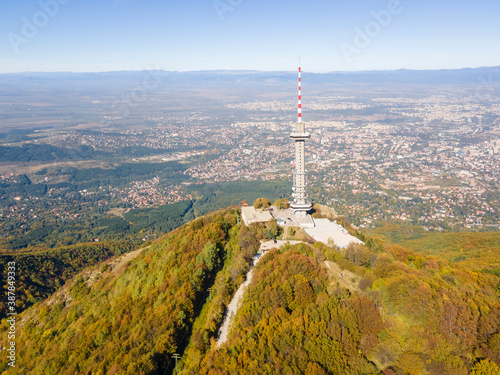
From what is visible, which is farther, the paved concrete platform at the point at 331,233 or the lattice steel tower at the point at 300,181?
the lattice steel tower at the point at 300,181

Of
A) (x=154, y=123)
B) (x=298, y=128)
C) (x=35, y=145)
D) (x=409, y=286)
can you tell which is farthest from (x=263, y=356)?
(x=154, y=123)

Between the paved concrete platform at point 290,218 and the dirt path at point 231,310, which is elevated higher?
the paved concrete platform at point 290,218

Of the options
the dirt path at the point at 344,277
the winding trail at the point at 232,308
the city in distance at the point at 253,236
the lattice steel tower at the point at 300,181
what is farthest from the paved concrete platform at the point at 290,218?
the dirt path at the point at 344,277

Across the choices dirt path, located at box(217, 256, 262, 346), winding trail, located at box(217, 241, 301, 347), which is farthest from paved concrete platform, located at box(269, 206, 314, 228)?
dirt path, located at box(217, 256, 262, 346)

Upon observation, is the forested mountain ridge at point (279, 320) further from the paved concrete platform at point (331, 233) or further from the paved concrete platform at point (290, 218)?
the paved concrete platform at point (290, 218)

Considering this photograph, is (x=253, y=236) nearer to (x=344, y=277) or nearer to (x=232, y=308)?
(x=232, y=308)

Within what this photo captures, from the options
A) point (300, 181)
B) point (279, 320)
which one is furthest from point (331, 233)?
point (279, 320)

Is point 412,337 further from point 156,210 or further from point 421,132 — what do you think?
point 421,132
